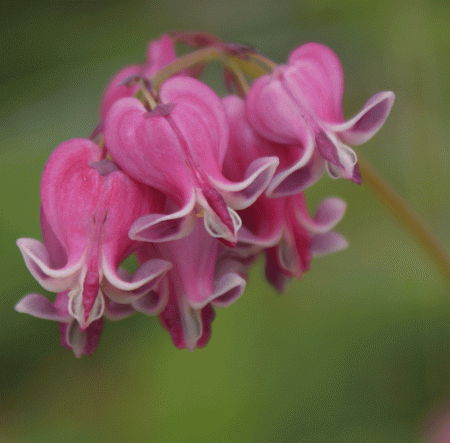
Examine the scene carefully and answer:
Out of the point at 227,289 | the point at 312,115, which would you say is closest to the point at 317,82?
the point at 312,115

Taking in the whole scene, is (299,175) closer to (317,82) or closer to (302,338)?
(317,82)

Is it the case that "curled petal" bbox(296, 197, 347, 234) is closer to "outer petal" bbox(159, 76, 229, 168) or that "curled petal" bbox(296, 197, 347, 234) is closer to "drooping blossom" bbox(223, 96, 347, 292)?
"drooping blossom" bbox(223, 96, 347, 292)

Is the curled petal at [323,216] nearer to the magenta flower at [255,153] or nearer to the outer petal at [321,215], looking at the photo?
the outer petal at [321,215]

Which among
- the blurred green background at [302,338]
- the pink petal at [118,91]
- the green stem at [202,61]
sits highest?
the pink petal at [118,91]

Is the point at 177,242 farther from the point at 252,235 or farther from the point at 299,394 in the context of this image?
the point at 299,394

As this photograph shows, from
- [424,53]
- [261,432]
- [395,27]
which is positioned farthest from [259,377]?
[395,27]

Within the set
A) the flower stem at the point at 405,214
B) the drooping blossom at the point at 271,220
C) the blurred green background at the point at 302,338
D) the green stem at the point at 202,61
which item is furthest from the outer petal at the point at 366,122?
the blurred green background at the point at 302,338
